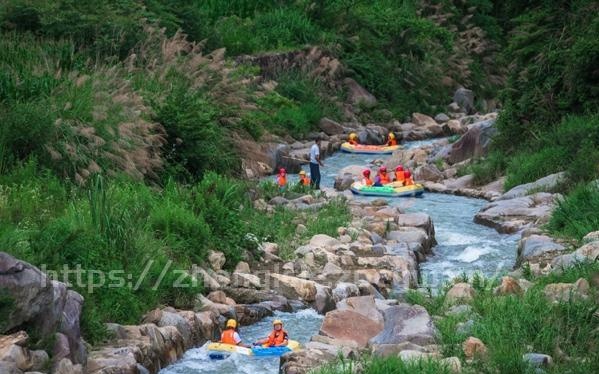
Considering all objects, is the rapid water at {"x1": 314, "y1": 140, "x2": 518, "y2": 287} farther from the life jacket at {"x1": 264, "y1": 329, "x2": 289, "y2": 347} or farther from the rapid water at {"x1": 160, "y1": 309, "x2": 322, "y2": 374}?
the life jacket at {"x1": 264, "y1": 329, "x2": 289, "y2": 347}

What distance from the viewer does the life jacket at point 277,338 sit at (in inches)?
568

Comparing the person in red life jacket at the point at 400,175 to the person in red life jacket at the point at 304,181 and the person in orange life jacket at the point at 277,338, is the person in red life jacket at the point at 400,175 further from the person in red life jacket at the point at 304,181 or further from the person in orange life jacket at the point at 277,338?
the person in orange life jacket at the point at 277,338

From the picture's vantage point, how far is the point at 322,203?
23734mm

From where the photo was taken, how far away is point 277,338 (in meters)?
14.5

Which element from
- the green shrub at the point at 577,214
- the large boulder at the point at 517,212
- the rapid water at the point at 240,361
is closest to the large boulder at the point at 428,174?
the large boulder at the point at 517,212

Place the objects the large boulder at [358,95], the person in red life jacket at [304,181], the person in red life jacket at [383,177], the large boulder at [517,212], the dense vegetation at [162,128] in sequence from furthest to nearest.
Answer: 1. the large boulder at [358,95]
2. the person in red life jacket at [383,177]
3. the person in red life jacket at [304,181]
4. the large boulder at [517,212]
5. the dense vegetation at [162,128]

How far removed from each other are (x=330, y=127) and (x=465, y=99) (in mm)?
9077

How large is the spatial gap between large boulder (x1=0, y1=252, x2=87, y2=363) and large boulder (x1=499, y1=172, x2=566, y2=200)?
14.2 meters

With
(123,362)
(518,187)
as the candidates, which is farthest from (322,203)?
(123,362)

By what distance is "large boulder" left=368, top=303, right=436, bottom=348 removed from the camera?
13.6 m

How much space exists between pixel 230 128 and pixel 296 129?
1166 centimetres

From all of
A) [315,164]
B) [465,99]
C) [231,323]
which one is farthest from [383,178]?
[465,99]

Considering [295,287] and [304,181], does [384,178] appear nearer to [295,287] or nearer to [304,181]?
[304,181]

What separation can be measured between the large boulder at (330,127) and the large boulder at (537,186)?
39.6 ft
